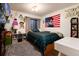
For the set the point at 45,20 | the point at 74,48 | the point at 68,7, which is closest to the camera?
the point at 74,48

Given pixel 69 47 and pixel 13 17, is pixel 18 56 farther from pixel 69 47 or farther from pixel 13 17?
pixel 69 47

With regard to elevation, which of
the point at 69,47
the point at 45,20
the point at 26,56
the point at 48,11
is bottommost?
the point at 26,56

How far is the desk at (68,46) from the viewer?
0.92 metres

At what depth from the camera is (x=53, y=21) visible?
3.86 ft

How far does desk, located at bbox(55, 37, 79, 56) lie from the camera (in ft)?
3.02

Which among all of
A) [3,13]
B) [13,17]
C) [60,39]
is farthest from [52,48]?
[3,13]

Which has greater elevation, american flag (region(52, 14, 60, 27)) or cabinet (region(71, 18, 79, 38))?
american flag (region(52, 14, 60, 27))

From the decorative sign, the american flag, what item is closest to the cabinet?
the decorative sign

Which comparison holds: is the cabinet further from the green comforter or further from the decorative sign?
the green comforter

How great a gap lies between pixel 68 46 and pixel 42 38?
31cm

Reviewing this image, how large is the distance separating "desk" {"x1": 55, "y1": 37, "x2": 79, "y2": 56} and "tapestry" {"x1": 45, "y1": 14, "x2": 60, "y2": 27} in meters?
0.21

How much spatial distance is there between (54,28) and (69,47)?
1.06ft

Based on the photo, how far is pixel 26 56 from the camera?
1.10m

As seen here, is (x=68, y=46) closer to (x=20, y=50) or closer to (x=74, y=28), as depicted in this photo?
(x=74, y=28)
